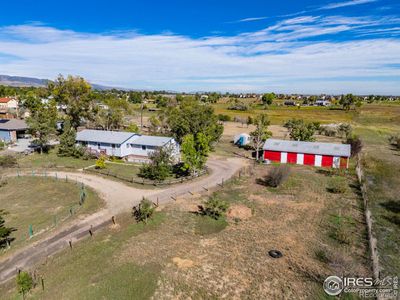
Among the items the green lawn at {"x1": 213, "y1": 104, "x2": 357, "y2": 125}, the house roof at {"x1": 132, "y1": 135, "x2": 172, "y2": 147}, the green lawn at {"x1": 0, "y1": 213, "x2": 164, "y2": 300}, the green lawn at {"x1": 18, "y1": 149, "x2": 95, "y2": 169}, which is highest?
the green lawn at {"x1": 213, "y1": 104, "x2": 357, "y2": 125}

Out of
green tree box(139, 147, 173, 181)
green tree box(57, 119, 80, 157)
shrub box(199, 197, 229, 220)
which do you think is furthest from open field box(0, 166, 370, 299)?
green tree box(57, 119, 80, 157)

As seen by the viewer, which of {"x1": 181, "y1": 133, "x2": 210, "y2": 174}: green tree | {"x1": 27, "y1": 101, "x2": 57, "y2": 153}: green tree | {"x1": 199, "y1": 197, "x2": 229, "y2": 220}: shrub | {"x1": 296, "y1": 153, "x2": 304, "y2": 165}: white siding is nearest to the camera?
{"x1": 199, "y1": 197, "x2": 229, "y2": 220}: shrub

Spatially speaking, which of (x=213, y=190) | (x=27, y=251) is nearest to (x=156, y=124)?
(x=213, y=190)

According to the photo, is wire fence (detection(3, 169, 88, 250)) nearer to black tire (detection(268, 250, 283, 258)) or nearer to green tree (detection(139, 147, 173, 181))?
green tree (detection(139, 147, 173, 181))

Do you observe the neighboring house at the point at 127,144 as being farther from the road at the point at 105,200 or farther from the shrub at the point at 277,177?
the shrub at the point at 277,177

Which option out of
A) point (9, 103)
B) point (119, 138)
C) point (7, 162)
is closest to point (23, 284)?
point (7, 162)

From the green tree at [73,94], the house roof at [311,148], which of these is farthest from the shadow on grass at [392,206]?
the green tree at [73,94]

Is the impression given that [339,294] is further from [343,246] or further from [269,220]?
[269,220]
